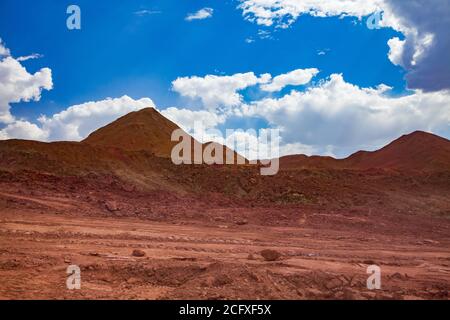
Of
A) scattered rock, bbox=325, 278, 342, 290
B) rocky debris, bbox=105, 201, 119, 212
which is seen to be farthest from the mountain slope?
scattered rock, bbox=325, 278, 342, 290

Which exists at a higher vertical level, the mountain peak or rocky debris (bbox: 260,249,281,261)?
the mountain peak

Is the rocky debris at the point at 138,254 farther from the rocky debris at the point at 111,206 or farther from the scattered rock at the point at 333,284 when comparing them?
the rocky debris at the point at 111,206

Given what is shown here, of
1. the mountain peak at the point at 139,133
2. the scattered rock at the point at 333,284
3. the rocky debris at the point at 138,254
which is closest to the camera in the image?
the scattered rock at the point at 333,284

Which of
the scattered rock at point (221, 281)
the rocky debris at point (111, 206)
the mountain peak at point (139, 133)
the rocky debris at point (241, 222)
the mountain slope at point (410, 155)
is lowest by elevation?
the scattered rock at point (221, 281)

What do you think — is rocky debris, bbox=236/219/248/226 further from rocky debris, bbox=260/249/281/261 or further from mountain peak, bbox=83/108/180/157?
mountain peak, bbox=83/108/180/157

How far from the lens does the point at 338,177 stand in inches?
1040

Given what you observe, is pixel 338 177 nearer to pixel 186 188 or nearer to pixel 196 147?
pixel 186 188

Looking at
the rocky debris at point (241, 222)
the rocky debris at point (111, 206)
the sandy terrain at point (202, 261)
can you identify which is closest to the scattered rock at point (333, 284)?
the sandy terrain at point (202, 261)

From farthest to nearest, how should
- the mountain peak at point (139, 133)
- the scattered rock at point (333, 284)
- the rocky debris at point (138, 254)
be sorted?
the mountain peak at point (139, 133)
the rocky debris at point (138, 254)
the scattered rock at point (333, 284)

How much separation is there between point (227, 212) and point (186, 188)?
212 inches

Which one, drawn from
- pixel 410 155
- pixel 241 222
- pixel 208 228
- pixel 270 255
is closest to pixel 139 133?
pixel 410 155

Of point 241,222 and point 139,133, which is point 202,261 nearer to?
point 241,222

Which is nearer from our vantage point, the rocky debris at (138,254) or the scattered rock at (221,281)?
the scattered rock at (221,281)
